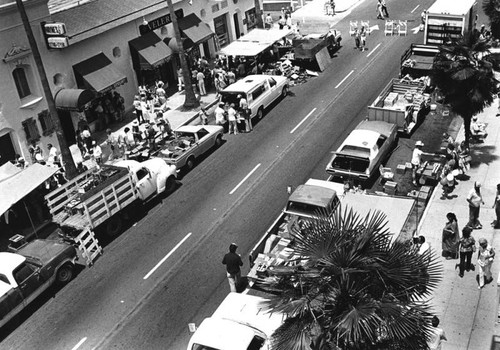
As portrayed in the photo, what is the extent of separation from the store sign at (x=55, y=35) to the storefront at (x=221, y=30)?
16994mm

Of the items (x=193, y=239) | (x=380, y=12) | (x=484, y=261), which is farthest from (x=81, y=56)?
(x=380, y=12)

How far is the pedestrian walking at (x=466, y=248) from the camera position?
1770cm

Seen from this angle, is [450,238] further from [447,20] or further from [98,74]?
[98,74]

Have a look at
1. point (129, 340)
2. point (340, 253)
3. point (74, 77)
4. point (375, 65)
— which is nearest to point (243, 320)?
point (129, 340)

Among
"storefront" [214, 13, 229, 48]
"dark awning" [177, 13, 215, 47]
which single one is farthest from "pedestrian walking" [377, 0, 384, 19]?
"dark awning" [177, 13, 215, 47]

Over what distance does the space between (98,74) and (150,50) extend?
15.7 feet

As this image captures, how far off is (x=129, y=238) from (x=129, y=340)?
19.9 feet

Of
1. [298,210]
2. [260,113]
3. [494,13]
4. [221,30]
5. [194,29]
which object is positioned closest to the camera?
[298,210]

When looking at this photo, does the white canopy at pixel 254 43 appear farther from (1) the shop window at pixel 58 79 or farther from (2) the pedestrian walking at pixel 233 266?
(2) the pedestrian walking at pixel 233 266

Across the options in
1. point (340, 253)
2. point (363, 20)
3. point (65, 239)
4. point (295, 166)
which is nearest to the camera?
point (340, 253)

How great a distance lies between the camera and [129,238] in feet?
75.7

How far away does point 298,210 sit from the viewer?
20.4 meters

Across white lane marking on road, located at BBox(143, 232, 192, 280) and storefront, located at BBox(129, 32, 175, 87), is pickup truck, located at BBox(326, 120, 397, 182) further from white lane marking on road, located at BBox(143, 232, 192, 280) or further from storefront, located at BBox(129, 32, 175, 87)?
storefront, located at BBox(129, 32, 175, 87)

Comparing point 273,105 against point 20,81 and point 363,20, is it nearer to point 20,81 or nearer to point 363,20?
point 20,81
